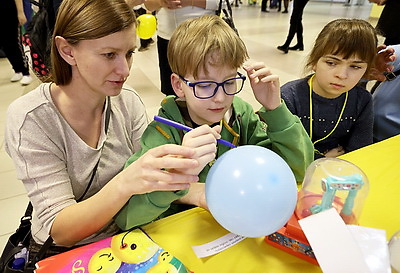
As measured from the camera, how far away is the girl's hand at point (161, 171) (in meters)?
0.64

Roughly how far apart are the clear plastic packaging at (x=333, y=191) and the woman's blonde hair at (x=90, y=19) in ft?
2.26

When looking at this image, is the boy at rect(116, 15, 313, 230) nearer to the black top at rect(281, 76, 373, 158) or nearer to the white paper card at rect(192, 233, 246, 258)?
the white paper card at rect(192, 233, 246, 258)

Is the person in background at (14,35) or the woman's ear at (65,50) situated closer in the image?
the woman's ear at (65,50)

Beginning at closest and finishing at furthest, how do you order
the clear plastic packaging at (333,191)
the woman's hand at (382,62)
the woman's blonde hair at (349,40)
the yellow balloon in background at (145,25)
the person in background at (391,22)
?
the clear plastic packaging at (333,191) < the woman's blonde hair at (349,40) < the woman's hand at (382,62) < the person in background at (391,22) < the yellow balloon in background at (145,25)

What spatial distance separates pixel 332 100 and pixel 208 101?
2.88 ft

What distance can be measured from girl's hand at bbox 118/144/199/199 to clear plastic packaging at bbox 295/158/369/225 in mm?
302

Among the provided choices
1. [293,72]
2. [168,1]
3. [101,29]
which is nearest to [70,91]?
[101,29]

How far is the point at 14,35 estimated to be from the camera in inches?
149

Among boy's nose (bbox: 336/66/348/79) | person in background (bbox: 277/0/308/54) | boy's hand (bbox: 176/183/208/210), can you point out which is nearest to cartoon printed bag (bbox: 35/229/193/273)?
boy's hand (bbox: 176/183/208/210)

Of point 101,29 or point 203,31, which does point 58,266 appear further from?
point 203,31

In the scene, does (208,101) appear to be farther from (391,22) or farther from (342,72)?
(391,22)

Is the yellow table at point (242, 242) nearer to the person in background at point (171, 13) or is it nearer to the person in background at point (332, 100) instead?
the person in background at point (332, 100)

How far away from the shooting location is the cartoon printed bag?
0.65 m

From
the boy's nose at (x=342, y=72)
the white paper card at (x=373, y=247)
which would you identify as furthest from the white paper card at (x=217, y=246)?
the boy's nose at (x=342, y=72)
